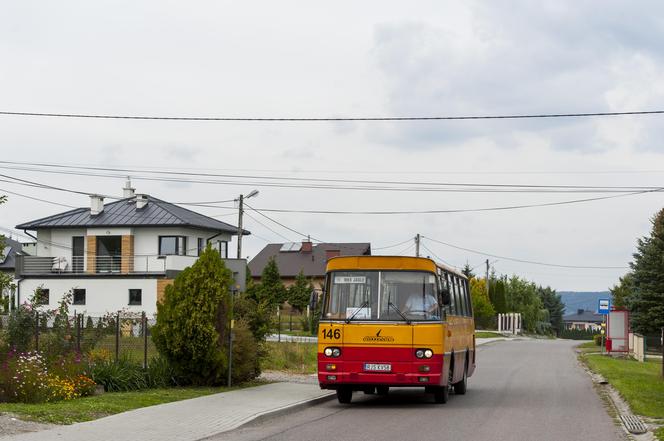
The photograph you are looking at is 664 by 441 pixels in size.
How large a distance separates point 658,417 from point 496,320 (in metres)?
78.3

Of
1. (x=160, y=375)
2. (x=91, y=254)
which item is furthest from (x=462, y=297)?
(x=91, y=254)

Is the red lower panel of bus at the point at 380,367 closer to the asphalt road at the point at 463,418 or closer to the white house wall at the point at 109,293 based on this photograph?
the asphalt road at the point at 463,418

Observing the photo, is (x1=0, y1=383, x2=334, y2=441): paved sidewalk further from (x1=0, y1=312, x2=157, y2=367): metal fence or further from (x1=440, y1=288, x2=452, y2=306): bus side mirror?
(x1=440, y1=288, x2=452, y2=306): bus side mirror

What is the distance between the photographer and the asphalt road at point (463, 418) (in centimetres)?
1390

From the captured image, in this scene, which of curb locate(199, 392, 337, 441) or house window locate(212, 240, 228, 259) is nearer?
curb locate(199, 392, 337, 441)

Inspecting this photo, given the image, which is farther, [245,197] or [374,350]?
[245,197]

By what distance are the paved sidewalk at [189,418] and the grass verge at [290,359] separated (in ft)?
25.9

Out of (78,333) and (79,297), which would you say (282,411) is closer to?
(78,333)

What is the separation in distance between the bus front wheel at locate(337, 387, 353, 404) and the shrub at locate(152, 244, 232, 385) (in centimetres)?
283

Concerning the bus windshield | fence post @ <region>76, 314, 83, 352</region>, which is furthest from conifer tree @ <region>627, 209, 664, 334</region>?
fence post @ <region>76, 314, 83, 352</region>

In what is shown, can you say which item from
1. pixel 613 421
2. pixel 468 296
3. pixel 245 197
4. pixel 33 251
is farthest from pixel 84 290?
pixel 613 421

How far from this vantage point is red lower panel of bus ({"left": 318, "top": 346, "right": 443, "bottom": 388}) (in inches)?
707

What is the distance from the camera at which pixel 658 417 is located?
16.6 metres

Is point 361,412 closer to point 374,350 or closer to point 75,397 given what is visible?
point 374,350
